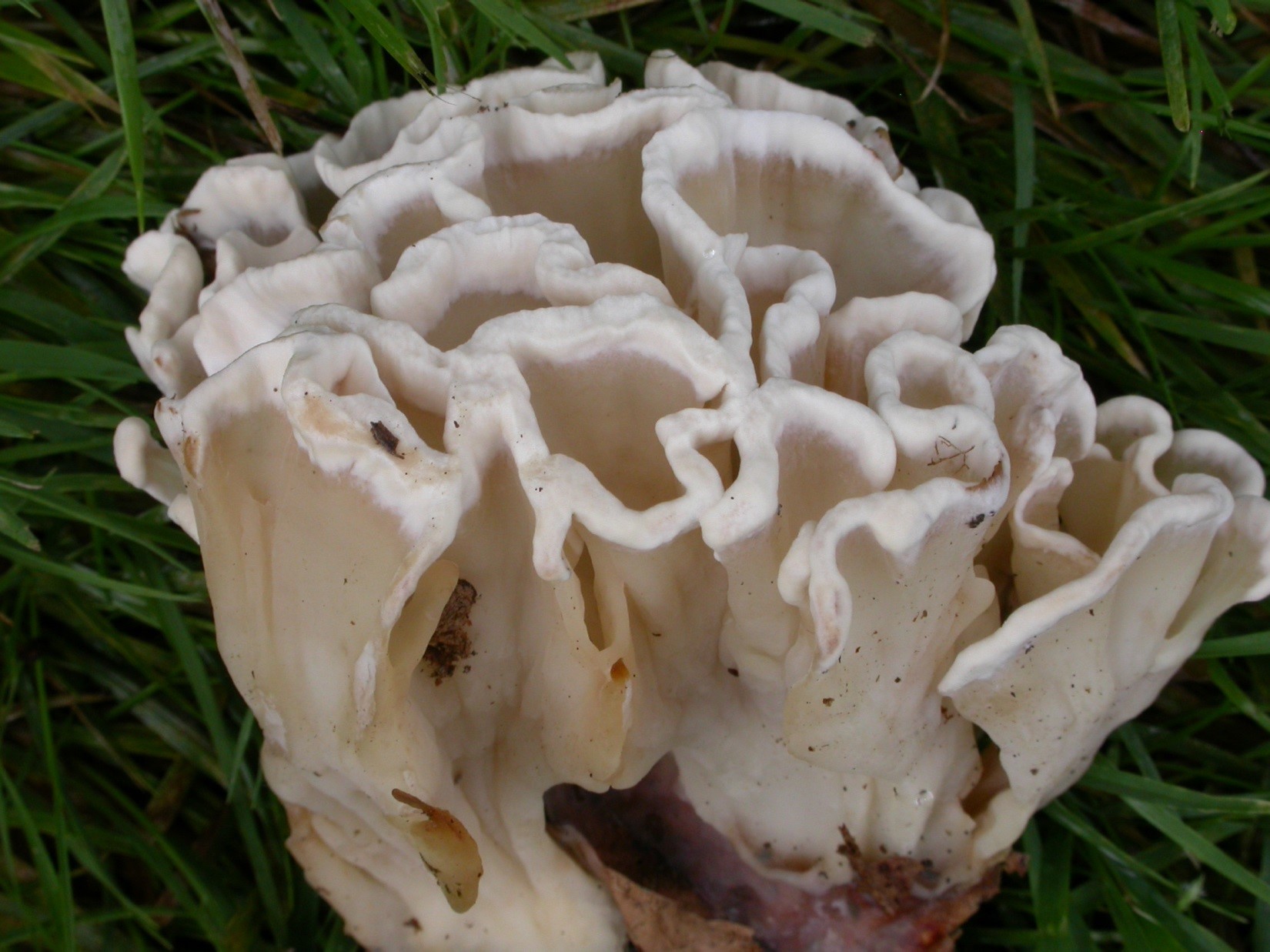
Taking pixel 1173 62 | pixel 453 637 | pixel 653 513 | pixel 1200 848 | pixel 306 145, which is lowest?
pixel 1200 848

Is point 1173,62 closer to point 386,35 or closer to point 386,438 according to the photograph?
point 386,35

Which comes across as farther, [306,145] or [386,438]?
[306,145]

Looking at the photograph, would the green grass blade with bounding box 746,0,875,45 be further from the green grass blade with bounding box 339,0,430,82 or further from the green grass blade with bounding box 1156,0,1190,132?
the green grass blade with bounding box 339,0,430,82

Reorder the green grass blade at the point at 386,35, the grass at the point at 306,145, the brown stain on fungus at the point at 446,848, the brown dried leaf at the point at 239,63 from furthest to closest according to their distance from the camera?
the grass at the point at 306,145, the brown dried leaf at the point at 239,63, the green grass blade at the point at 386,35, the brown stain on fungus at the point at 446,848

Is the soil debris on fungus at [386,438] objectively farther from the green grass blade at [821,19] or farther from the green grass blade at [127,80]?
the green grass blade at [821,19]

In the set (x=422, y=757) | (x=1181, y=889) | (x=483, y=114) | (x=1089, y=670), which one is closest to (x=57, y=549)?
(x=422, y=757)

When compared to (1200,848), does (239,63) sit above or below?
above

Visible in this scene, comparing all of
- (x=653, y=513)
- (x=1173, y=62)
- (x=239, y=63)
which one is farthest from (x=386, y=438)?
(x=1173, y=62)

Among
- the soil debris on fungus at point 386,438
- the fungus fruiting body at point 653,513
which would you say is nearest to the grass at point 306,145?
the fungus fruiting body at point 653,513
